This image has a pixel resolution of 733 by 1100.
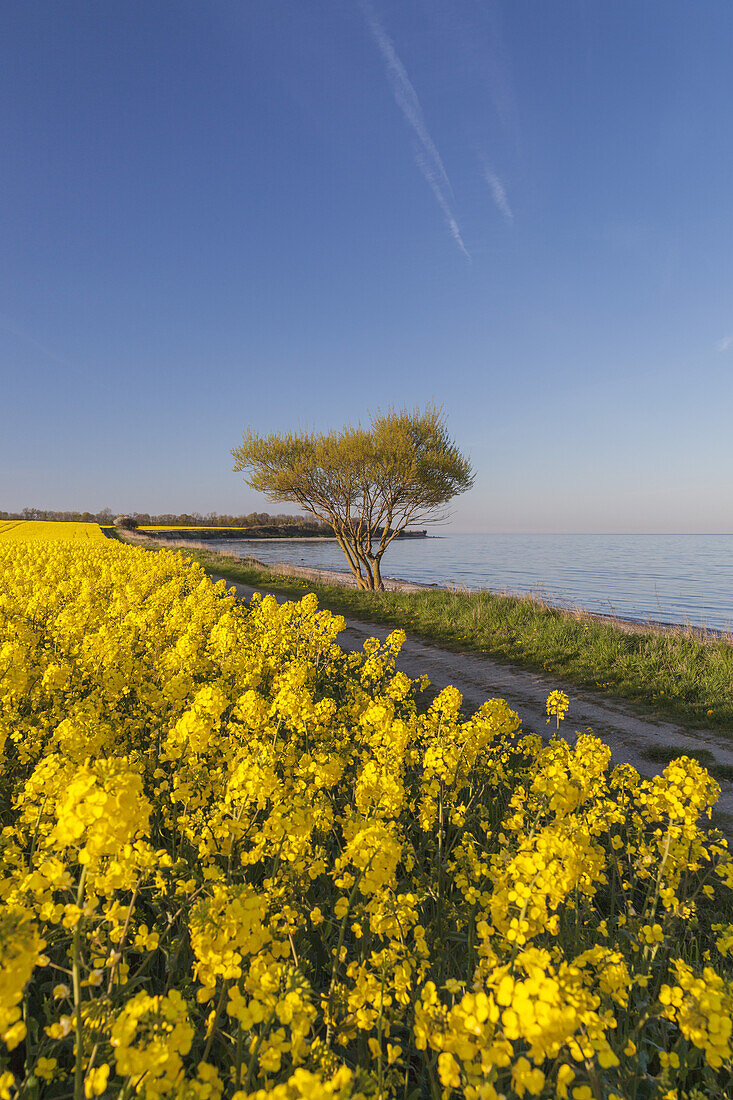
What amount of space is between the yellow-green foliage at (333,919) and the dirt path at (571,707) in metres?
1.76

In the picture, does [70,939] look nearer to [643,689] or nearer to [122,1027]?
[122,1027]

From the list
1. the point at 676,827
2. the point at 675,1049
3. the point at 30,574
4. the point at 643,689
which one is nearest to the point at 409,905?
the point at 675,1049

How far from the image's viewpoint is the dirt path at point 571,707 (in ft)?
21.6

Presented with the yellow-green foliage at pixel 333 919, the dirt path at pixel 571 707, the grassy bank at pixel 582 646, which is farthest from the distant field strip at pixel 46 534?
the yellow-green foliage at pixel 333 919

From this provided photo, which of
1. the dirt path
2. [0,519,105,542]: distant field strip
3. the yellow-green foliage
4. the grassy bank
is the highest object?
[0,519,105,542]: distant field strip

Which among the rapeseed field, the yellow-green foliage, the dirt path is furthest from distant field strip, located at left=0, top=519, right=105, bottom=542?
the yellow-green foliage

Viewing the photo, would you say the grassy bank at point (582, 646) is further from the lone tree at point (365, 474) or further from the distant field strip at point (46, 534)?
the distant field strip at point (46, 534)

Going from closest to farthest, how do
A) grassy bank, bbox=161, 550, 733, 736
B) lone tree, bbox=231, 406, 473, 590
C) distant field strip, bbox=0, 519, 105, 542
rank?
grassy bank, bbox=161, 550, 733, 736 → lone tree, bbox=231, 406, 473, 590 → distant field strip, bbox=0, 519, 105, 542

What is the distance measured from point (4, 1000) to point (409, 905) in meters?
1.48

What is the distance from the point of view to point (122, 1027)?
1.39 m

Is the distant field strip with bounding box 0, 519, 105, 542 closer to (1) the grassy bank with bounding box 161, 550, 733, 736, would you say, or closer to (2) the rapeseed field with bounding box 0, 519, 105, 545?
(2) the rapeseed field with bounding box 0, 519, 105, 545

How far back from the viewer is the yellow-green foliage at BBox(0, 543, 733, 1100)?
150 cm

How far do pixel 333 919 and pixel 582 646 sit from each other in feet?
33.2

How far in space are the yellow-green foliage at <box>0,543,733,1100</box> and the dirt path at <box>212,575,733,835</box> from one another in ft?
5.76
